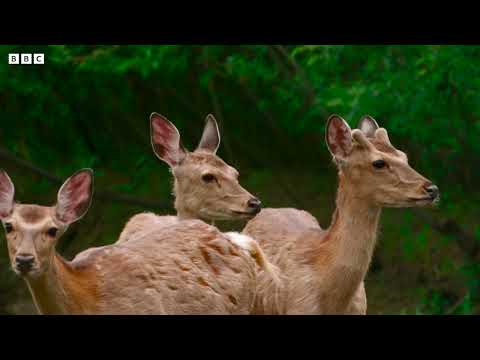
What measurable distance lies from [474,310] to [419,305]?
790 millimetres

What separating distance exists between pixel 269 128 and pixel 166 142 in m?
7.06

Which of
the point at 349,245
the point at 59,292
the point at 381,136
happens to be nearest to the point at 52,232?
the point at 59,292

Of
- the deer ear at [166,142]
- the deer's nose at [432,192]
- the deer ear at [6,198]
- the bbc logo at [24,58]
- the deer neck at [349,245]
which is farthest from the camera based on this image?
the bbc logo at [24,58]

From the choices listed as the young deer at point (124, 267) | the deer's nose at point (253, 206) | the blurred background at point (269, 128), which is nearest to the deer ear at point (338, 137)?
the deer's nose at point (253, 206)

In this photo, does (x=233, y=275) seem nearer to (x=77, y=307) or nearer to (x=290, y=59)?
(x=77, y=307)

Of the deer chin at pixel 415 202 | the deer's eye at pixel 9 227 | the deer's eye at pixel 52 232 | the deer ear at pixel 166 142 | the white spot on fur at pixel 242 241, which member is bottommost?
the deer's eye at pixel 52 232

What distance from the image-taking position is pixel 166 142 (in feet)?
37.3

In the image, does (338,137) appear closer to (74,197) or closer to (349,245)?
(349,245)

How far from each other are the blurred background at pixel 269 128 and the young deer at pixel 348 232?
4.30m

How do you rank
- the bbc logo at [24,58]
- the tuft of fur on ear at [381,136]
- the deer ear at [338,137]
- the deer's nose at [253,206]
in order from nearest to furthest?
the deer ear at [338,137]
the tuft of fur on ear at [381,136]
the deer's nose at [253,206]
the bbc logo at [24,58]

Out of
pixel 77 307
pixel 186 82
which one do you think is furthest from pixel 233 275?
pixel 186 82

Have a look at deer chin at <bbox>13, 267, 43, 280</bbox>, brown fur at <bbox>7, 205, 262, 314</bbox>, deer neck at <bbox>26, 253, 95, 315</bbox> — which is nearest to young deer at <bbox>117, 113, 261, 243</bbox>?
brown fur at <bbox>7, 205, 262, 314</bbox>

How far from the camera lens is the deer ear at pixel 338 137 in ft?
33.8

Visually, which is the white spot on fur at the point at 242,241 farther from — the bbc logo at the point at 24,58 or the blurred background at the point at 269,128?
the bbc logo at the point at 24,58
